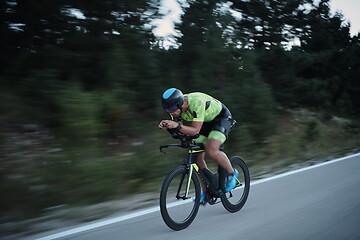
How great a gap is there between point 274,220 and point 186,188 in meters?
1.20

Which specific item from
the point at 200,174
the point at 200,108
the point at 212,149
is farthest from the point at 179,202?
the point at 200,108

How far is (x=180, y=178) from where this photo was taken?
4.16m

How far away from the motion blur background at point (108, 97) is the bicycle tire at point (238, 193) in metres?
1.72

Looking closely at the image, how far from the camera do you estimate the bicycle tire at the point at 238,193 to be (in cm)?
478

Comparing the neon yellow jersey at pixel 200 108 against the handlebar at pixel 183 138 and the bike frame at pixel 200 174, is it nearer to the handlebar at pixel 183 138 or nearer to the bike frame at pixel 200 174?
the handlebar at pixel 183 138

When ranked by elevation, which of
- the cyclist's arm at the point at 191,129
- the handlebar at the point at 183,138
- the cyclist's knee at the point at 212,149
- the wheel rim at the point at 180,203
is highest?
the cyclist's arm at the point at 191,129

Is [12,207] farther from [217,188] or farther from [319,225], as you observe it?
[319,225]

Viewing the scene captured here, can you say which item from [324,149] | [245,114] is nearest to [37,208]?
[245,114]

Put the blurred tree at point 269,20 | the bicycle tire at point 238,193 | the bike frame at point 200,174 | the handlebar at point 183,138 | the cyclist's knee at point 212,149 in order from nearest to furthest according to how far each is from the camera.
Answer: the handlebar at point 183,138 < the bike frame at point 200,174 < the cyclist's knee at point 212,149 < the bicycle tire at point 238,193 < the blurred tree at point 269,20

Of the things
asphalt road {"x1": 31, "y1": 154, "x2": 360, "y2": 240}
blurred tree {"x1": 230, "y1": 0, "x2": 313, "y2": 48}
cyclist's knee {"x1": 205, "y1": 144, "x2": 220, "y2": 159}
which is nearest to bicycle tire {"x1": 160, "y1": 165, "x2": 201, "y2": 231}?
asphalt road {"x1": 31, "y1": 154, "x2": 360, "y2": 240}

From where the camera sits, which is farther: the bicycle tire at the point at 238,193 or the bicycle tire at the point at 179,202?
the bicycle tire at the point at 238,193

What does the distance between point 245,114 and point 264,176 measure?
2997mm

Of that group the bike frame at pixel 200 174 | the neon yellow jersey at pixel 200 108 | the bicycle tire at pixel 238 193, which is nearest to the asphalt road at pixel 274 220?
the bicycle tire at pixel 238 193

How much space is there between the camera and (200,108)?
408 centimetres
